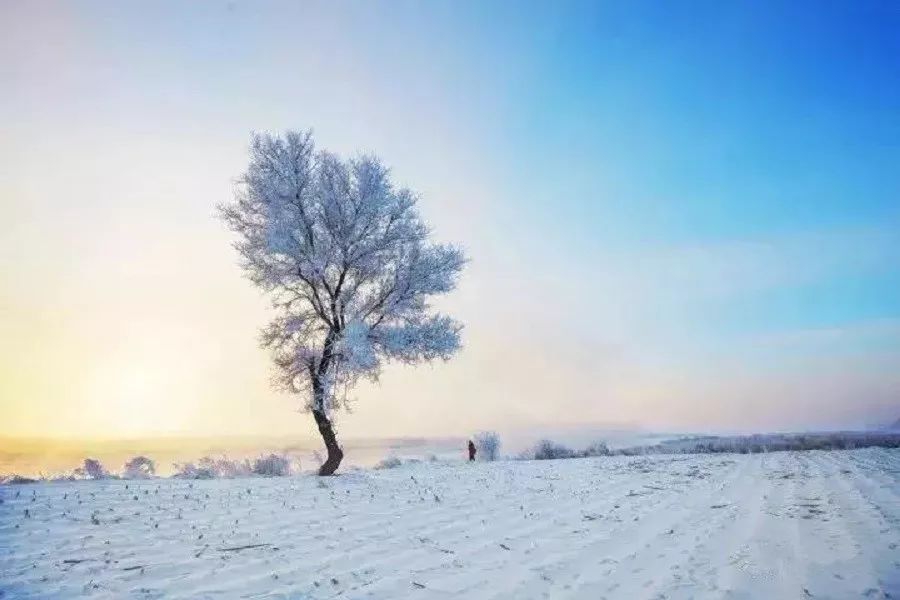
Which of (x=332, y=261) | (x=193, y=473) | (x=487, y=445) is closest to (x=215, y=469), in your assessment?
(x=193, y=473)

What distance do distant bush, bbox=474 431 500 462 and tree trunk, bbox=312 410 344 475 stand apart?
13761 millimetres

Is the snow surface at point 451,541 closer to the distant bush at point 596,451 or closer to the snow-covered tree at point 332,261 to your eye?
the snow-covered tree at point 332,261

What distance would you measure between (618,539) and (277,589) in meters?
4.55

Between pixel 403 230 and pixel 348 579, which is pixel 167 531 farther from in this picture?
pixel 403 230

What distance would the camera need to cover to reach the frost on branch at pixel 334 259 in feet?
52.6

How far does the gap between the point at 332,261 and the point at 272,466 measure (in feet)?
24.1

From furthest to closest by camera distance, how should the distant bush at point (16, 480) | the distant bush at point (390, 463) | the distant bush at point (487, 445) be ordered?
the distant bush at point (487, 445), the distant bush at point (390, 463), the distant bush at point (16, 480)

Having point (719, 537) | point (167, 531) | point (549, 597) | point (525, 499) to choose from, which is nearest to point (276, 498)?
point (167, 531)

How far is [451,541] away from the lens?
727cm

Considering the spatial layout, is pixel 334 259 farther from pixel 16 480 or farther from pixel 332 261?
pixel 16 480

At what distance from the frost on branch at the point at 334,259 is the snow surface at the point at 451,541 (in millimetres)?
5259

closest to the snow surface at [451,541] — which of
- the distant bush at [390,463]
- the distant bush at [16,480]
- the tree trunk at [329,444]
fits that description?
the distant bush at [16,480]

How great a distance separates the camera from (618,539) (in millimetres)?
7137

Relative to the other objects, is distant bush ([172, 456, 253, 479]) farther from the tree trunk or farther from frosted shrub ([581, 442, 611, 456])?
frosted shrub ([581, 442, 611, 456])
